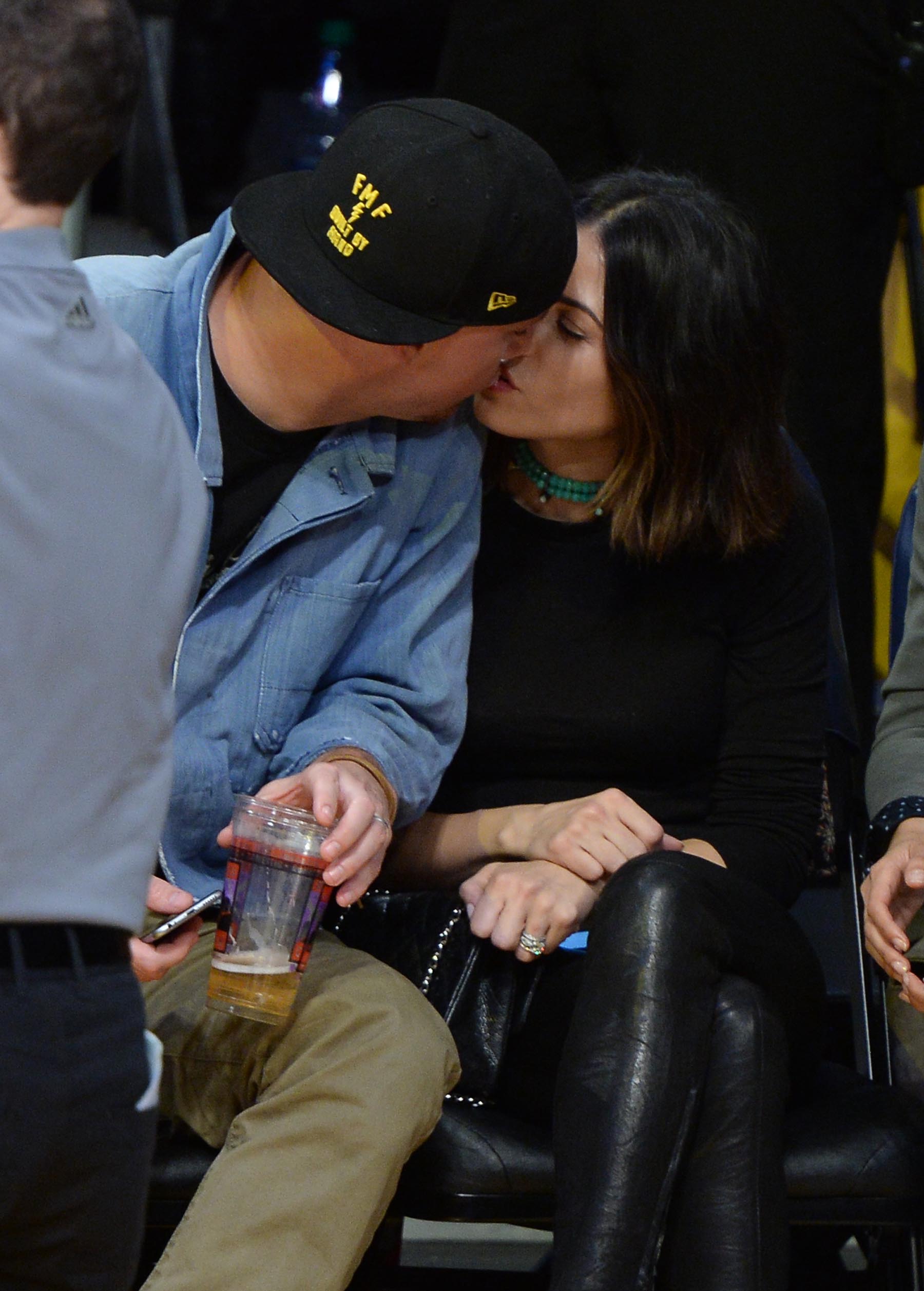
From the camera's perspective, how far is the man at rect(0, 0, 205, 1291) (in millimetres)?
1233

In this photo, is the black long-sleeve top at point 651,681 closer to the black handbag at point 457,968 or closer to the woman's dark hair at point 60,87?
the black handbag at point 457,968

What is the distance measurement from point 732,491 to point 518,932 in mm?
708

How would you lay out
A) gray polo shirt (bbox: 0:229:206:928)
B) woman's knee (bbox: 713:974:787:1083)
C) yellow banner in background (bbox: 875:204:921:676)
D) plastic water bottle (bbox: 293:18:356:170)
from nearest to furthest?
1. gray polo shirt (bbox: 0:229:206:928)
2. woman's knee (bbox: 713:974:787:1083)
3. yellow banner in background (bbox: 875:204:921:676)
4. plastic water bottle (bbox: 293:18:356:170)

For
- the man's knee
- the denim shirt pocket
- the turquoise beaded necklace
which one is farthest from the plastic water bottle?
the man's knee

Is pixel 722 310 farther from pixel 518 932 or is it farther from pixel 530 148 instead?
pixel 518 932

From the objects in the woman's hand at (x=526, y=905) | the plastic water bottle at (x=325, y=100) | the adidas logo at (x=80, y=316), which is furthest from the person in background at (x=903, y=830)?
the plastic water bottle at (x=325, y=100)

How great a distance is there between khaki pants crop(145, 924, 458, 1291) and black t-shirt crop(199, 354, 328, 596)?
502 millimetres

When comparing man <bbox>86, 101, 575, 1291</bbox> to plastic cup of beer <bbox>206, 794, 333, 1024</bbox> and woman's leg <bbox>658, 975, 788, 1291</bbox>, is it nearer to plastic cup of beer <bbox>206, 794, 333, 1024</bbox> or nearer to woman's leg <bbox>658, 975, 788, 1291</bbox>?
plastic cup of beer <bbox>206, 794, 333, 1024</bbox>

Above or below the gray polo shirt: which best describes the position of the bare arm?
below

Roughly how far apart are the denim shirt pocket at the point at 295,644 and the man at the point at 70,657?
2.88ft

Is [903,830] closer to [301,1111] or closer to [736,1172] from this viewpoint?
[736,1172]

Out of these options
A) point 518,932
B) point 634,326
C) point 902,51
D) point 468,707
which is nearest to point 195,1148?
point 518,932

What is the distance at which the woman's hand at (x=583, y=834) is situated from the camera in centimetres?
230

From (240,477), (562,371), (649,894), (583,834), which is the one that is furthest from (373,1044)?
(562,371)
